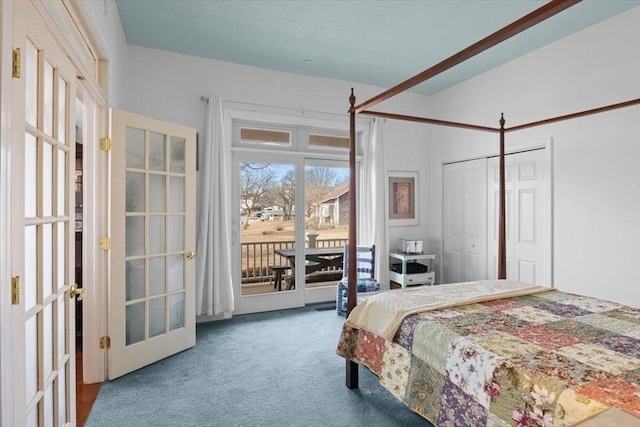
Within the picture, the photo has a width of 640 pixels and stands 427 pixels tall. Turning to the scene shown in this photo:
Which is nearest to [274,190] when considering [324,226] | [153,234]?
[324,226]

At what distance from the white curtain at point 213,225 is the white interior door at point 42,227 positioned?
2017 mm

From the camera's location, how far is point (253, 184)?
4273 mm

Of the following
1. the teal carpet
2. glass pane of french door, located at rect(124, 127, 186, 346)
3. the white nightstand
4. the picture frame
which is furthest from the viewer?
the picture frame

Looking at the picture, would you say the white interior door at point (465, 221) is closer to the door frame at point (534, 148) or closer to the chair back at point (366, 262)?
the door frame at point (534, 148)

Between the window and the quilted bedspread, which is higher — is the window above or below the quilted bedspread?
above

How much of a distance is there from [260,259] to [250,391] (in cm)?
202

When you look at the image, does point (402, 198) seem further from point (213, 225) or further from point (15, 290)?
point (15, 290)

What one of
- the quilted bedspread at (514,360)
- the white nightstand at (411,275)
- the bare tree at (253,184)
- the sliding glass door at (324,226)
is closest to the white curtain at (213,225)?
the bare tree at (253,184)

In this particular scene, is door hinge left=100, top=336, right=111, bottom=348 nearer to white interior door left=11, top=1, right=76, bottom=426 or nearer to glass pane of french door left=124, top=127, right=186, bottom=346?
glass pane of french door left=124, top=127, right=186, bottom=346

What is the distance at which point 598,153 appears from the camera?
3121 mm

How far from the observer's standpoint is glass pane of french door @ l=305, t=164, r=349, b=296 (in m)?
4.59

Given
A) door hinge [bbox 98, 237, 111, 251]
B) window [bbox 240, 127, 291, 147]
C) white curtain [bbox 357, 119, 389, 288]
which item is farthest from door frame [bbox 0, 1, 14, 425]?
white curtain [bbox 357, 119, 389, 288]

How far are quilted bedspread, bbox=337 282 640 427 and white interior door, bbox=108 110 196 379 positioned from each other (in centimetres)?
158

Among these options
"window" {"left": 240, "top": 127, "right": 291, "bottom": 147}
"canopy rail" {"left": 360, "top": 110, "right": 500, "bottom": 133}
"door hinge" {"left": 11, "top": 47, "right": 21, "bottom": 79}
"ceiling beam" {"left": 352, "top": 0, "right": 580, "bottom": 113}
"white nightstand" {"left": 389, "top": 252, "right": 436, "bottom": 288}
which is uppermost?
"window" {"left": 240, "top": 127, "right": 291, "bottom": 147}
